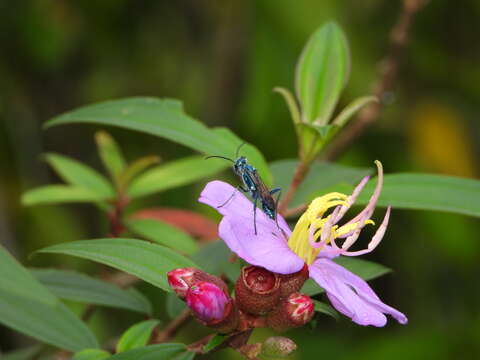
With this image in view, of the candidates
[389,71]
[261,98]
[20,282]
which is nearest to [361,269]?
[20,282]

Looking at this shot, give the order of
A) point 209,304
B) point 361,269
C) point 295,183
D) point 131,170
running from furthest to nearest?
point 131,170 < point 295,183 < point 361,269 < point 209,304

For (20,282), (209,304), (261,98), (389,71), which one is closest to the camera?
(20,282)

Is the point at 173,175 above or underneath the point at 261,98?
above

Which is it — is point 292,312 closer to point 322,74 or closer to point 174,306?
point 174,306

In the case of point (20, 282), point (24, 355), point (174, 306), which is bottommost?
point (24, 355)

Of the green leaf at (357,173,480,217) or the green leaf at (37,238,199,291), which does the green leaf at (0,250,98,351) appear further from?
the green leaf at (357,173,480,217)

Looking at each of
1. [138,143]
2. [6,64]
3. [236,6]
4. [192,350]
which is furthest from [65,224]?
[192,350]
